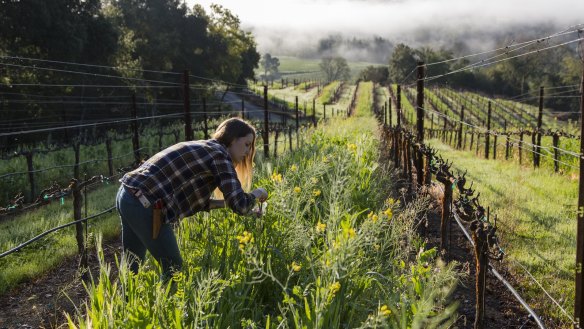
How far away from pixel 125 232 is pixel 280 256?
1.15 meters

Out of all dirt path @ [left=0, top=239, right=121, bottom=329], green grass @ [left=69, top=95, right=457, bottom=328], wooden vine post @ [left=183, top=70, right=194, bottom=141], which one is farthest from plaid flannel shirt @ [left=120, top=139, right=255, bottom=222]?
wooden vine post @ [left=183, top=70, right=194, bottom=141]

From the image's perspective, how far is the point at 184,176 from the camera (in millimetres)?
3170

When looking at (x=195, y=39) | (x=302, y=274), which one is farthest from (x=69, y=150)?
(x=195, y=39)

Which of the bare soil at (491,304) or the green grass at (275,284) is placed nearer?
the green grass at (275,284)

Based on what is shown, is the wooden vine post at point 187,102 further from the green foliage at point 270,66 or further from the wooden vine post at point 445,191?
the green foliage at point 270,66

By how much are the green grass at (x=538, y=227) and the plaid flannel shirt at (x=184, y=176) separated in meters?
3.12

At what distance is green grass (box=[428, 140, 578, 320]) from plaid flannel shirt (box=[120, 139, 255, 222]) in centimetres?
312

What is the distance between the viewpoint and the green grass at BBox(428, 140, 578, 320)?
516 cm

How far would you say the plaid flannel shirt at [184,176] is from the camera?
3078 mm

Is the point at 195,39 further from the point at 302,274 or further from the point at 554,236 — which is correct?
the point at 302,274

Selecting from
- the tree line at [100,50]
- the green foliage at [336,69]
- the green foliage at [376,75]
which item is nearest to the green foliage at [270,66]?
the green foliage at [336,69]

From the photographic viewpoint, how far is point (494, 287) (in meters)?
5.32

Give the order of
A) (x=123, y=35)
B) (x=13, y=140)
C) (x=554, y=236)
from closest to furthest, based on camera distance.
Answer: (x=554, y=236) < (x=13, y=140) < (x=123, y=35)

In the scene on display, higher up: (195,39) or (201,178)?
(195,39)
